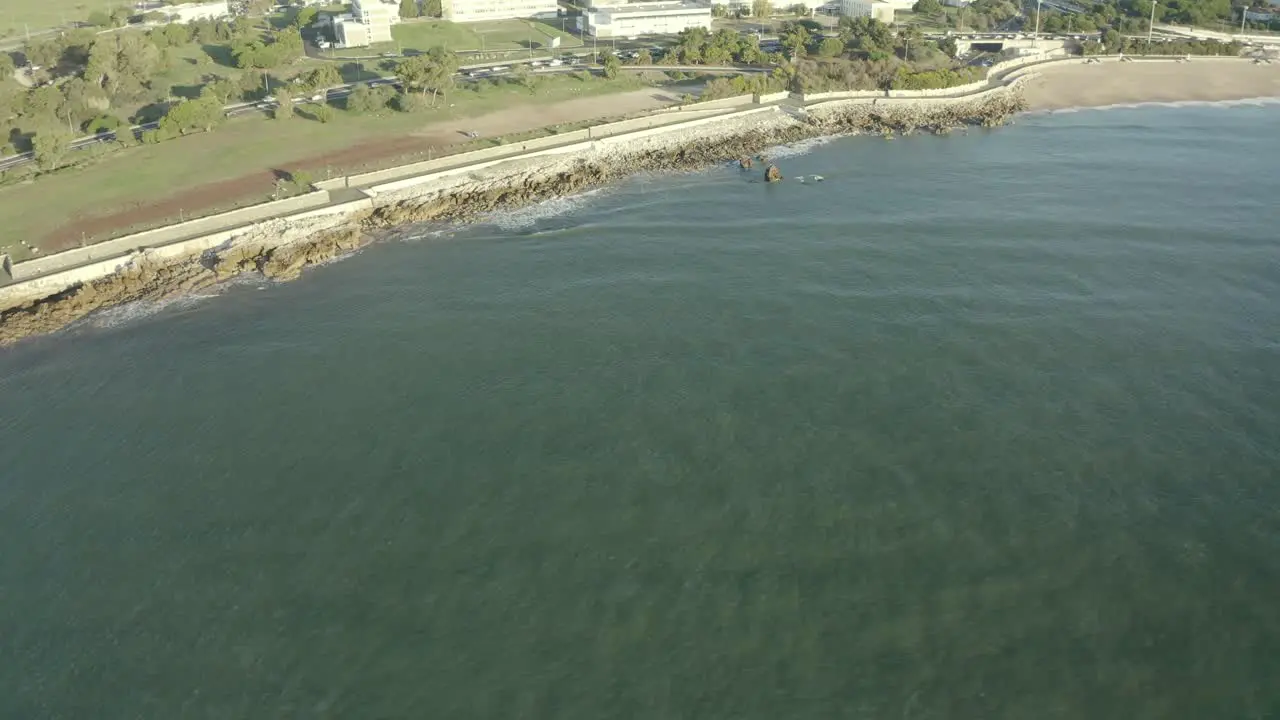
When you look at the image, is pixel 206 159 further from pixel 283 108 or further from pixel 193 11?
pixel 193 11

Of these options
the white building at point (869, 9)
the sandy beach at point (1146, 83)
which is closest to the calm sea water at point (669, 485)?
the sandy beach at point (1146, 83)

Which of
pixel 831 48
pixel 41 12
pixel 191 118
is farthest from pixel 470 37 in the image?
pixel 41 12

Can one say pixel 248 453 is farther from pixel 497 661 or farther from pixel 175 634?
pixel 497 661

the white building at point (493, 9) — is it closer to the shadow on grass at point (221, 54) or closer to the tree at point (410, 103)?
the shadow on grass at point (221, 54)

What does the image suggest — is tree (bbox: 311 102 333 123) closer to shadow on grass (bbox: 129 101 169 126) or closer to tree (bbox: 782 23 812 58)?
shadow on grass (bbox: 129 101 169 126)

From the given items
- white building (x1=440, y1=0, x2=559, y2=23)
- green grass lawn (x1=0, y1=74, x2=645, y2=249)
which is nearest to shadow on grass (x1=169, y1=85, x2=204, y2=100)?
green grass lawn (x1=0, y1=74, x2=645, y2=249)

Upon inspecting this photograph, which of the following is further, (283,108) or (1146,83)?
(1146,83)
